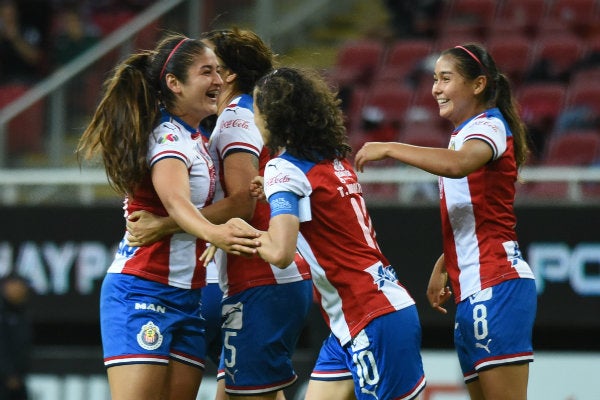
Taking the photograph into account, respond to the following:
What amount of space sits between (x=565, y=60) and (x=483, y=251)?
731 centimetres

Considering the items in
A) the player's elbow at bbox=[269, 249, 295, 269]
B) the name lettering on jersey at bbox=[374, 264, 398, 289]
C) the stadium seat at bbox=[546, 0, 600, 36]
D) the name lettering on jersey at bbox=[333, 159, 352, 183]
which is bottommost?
the name lettering on jersey at bbox=[374, 264, 398, 289]

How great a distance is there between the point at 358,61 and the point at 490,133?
26.3 ft

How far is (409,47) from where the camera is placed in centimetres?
1255

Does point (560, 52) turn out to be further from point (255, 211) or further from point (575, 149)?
point (255, 211)

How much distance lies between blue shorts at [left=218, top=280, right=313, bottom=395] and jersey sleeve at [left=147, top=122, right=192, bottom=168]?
0.73m

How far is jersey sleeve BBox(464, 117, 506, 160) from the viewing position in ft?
16.0

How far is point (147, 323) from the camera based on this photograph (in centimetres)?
479

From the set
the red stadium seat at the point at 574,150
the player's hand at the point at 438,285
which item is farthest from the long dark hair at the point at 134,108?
the red stadium seat at the point at 574,150

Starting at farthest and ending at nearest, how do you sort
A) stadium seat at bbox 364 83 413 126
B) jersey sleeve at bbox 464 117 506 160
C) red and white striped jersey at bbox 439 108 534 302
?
stadium seat at bbox 364 83 413 126
red and white striped jersey at bbox 439 108 534 302
jersey sleeve at bbox 464 117 506 160

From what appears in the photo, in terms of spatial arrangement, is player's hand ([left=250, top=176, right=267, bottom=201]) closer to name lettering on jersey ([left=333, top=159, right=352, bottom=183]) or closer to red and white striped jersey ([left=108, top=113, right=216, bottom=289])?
red and white striped jersey ([left=108, top=113, right=216, bottom=289])

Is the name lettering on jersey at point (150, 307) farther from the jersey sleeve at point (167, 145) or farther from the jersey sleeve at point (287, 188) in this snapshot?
the jersey sleeve at point (287, 188)

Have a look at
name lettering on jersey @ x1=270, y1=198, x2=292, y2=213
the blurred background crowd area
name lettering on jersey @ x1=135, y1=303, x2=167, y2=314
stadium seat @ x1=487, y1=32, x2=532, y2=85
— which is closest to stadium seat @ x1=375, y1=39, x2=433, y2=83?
the blurred background crowd area

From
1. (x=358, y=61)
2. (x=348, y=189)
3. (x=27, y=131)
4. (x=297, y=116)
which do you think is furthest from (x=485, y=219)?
(x=358, y=61)

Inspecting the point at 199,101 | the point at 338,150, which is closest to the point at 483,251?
the point at 338,150
